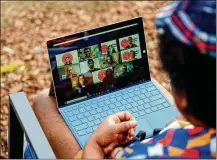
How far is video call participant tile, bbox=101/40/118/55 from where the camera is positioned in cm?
163

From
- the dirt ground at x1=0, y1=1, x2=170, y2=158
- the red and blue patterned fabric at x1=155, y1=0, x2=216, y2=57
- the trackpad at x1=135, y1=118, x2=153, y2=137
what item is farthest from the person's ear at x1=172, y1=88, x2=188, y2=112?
the dirt ground at x1=0, y1=1, x2=170, y2=158

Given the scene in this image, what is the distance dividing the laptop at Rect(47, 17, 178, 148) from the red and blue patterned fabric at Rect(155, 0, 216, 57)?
25.7 inches

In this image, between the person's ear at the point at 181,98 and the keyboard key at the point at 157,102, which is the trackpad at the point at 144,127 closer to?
the keyboard key at the point at 157,102

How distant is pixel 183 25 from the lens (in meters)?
0.95

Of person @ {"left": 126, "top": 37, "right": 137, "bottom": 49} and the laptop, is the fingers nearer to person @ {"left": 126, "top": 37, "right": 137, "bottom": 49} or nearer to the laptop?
the laptop


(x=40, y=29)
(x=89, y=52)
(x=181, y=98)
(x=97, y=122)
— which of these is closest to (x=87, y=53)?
(x=89, y=52)

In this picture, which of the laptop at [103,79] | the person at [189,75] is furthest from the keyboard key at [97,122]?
the person at [189,75]

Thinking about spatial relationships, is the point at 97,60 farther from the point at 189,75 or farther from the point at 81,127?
the point at 189,75

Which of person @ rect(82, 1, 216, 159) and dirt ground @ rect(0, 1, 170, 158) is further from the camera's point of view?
dirt ground @ rect(0, 1, 170, 158)

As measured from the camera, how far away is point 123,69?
1.68 meters

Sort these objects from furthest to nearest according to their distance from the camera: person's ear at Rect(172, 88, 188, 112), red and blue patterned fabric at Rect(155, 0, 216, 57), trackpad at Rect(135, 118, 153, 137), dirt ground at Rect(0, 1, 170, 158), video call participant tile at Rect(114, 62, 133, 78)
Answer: dirt ground at Rect(0, 1, 170, 158) → video call participant tile at Rect(114, 62, 133, 78) → trackpad at Rect(135, 118, 153, 137) → person's ear at Rect(172, 88, 188, 112) → red and blue patterned fabric at Rect(155, 0, 216, 57)

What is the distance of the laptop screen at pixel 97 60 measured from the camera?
1.59 meters

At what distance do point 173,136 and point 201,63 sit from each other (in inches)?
8.4

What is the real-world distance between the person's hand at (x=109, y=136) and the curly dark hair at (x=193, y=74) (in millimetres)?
363
